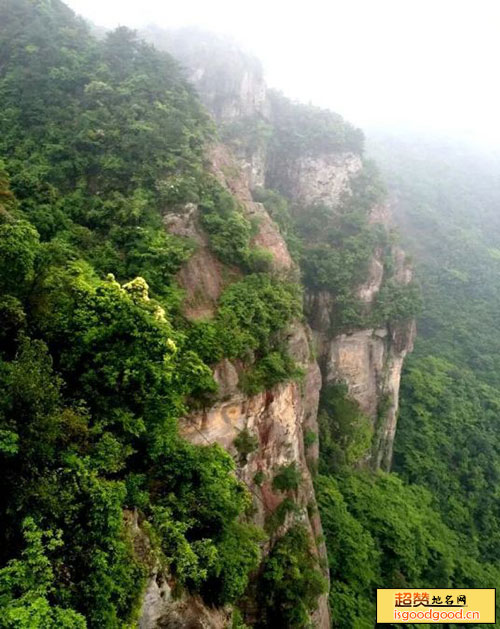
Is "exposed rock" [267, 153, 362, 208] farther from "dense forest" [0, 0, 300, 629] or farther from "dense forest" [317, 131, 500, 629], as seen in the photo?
"dense forest" [0, 0, 300, 629]

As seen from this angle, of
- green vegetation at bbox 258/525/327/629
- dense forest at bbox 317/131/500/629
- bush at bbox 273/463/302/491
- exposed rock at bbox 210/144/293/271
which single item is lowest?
dense forest at bbox 317/131/500/629

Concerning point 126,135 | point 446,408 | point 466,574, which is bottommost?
point 466,574

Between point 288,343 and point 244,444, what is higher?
point 288,343

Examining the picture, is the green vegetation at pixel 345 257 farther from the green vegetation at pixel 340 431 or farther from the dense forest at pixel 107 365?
the dense forest at pixel 107 365

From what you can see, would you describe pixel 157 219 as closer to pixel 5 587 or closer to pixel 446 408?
pixel 5 587

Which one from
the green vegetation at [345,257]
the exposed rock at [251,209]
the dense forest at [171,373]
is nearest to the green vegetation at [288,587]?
the dense forest at [171,373]

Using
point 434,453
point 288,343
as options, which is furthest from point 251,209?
point 434,453

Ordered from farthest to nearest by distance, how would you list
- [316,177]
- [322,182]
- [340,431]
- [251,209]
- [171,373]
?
[316,177]
[322,182]
[340,431]
[251,209]
[171,373]

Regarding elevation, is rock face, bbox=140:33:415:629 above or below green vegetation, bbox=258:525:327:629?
above

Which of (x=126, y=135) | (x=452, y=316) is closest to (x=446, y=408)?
(x=452, y=316)

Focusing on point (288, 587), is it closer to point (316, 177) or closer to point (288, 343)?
point (288, 343)

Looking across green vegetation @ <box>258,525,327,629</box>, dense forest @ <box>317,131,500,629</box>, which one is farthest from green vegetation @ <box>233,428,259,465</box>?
dense forest @ <box>317,131,500,629</box>
